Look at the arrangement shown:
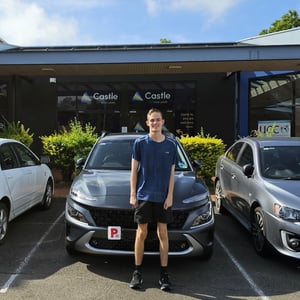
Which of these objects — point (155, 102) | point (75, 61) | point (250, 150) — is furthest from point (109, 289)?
point (155, 102)

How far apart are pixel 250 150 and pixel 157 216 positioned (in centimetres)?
296

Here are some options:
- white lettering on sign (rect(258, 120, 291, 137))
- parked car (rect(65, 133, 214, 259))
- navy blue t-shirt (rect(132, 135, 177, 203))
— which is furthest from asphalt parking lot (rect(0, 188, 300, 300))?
white lettering on sign (rect(258, 120, 291, 137))

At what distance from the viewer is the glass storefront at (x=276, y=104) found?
1502cm

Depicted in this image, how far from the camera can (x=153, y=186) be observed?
423cm

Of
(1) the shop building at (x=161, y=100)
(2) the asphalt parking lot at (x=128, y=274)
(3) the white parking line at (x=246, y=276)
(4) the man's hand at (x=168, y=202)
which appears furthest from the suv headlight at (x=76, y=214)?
(1) the shop building at (x=161, y=100)

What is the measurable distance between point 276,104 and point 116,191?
38.6ft

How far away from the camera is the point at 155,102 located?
15773 millimetres

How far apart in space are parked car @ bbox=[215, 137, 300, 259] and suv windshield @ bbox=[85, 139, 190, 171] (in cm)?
96

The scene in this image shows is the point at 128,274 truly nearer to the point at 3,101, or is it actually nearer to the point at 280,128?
the point at 280,128

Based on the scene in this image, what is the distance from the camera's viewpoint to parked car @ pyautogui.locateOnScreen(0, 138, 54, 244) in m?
5.92

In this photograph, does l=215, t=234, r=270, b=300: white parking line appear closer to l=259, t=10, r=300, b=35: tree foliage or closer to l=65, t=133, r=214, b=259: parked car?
l=65, t=133, r=214, b=259: parked car

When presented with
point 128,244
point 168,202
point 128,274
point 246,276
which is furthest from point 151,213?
point 246,276

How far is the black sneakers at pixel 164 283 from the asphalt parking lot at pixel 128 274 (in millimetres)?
59

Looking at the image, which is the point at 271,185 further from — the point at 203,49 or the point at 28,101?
the point at 28,101
